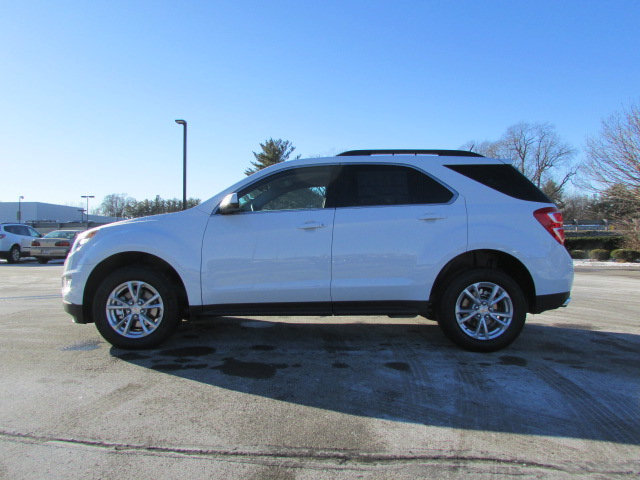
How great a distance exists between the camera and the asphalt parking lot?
231 centimetres

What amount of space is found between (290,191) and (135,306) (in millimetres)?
1968

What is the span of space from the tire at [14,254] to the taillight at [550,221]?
2146cm

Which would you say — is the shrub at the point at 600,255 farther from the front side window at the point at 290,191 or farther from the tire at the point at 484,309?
the front side window at the point at 290,191

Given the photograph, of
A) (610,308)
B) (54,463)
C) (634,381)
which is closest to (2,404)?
(54,463)

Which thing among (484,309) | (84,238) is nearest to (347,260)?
(484,309)

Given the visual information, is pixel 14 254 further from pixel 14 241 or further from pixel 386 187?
pixel 386 187

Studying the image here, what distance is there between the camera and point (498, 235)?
4121 millimetres

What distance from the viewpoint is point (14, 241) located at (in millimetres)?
18578

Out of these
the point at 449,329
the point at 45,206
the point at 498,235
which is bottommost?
the point at 449,329

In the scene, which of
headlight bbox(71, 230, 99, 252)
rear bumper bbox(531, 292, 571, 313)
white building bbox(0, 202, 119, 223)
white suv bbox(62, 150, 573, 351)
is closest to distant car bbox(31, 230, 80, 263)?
headlight bbox(71, 230, 99, 252)

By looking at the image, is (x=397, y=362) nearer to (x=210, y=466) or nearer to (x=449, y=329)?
(x=449, y=329)

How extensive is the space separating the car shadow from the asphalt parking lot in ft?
0.06

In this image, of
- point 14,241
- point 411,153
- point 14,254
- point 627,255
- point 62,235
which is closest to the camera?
point 411,153

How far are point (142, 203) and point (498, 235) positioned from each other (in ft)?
285
